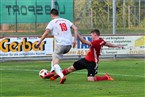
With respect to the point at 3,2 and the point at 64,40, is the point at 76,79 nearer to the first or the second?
the point at 64,40

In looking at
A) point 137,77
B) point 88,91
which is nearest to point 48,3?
point 137,77

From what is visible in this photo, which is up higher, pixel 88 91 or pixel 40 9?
pixel 40 9

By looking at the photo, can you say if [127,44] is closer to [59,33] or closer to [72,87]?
[59,33]

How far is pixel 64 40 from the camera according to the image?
1483cm

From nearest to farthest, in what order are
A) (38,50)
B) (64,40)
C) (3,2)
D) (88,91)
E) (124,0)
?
1. (88,91)
2. (64,40)
3. (38,50)
4. (3,2)
5. (124,0)

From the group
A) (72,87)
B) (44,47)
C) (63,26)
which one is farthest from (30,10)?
(72,87)

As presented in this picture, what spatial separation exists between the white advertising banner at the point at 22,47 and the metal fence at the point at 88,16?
10.2 ft

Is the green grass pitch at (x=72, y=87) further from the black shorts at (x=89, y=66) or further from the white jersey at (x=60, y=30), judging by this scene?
the white jersey at (x=60, y=30)

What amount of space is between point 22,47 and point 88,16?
7.08 metres

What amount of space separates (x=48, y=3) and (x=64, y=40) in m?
15.9

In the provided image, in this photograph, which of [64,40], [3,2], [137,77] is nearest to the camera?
[64,40]

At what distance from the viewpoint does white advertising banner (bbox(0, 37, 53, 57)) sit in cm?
2489

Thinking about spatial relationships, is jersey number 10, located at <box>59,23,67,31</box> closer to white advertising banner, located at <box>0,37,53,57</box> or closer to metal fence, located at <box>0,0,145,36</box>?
white advertising banner, located at <box>0,37,53,57</box>

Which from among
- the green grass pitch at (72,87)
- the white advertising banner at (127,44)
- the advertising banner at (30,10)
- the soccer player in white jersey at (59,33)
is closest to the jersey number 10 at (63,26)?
the soccer player in white jersey at (59,33)
